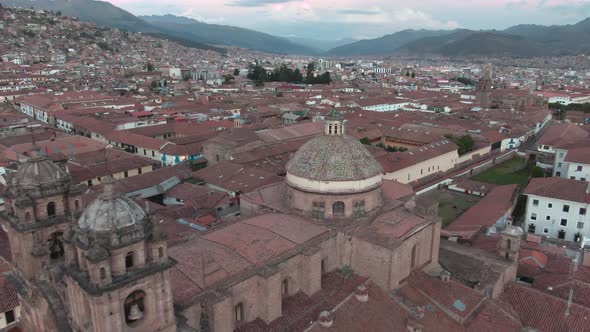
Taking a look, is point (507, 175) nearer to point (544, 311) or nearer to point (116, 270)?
point (544, 311)

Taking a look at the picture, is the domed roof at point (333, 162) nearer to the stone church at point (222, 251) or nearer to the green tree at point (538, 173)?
the stone church at point (222, 251)

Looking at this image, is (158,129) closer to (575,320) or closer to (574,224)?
(574,224)

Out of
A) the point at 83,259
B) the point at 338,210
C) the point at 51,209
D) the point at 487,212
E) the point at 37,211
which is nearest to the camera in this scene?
the point at 83,259

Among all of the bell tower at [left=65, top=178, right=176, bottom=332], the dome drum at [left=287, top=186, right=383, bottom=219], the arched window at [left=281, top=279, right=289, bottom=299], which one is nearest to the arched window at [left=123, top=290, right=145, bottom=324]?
the bell tower at [left=65, top=178, right=176, bottom=332]

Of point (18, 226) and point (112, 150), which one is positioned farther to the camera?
point (112, 150)

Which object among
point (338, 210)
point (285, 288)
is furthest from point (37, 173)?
point (338, 210)

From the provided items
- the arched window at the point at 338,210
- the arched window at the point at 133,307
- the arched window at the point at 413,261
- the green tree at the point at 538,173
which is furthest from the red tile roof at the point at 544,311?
the green tree at the point at 538,173

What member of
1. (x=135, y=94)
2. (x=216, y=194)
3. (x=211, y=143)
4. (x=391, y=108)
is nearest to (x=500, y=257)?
(x=216, y=194)
